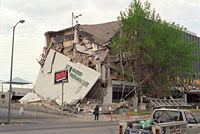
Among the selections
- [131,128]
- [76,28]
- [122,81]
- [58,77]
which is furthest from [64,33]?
[131,128]

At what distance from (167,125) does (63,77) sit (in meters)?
41.8

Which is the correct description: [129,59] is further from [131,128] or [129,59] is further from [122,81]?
[131,128]

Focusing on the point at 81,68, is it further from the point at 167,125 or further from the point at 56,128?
the point at 167,125

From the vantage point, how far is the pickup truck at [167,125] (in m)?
8.37

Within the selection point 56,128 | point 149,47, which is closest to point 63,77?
point 149,47

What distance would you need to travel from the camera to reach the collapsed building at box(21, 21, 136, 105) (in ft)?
146

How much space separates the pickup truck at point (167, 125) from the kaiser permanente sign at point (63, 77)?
3174 cm

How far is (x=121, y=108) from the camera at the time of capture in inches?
1494

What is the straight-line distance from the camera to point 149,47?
1508 inches

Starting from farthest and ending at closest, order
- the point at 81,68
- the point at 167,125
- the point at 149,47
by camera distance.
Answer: the point at 81,68 → the point at 149,47 → the point at 167,125

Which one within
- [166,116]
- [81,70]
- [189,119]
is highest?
[81,70]

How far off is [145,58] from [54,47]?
79.5ft

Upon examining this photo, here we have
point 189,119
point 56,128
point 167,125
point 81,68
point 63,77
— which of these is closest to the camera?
point 167,125

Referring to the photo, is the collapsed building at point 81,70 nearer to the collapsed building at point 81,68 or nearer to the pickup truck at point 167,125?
the collapsed building at point 81,68
